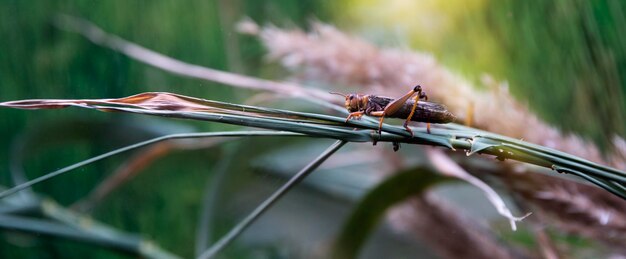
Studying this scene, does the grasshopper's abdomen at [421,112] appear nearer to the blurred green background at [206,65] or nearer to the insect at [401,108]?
the insect at [401,108]

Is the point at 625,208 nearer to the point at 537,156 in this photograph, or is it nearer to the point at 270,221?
the point at 537,156

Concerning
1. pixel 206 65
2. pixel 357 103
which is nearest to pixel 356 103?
pixel 357 103

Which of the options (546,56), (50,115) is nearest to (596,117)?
(546,56)

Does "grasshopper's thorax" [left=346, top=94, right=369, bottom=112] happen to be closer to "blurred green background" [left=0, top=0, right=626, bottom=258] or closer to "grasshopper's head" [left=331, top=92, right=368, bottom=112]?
"grasshopper's head" [left=331, top=92, right=368, bottom=112]

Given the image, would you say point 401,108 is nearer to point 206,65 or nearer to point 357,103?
point 357,103

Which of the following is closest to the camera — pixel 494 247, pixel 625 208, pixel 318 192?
pixel 625 208

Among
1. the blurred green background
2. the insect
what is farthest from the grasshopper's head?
the blurred green background

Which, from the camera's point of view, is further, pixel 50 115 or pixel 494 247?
pixel 50 115
